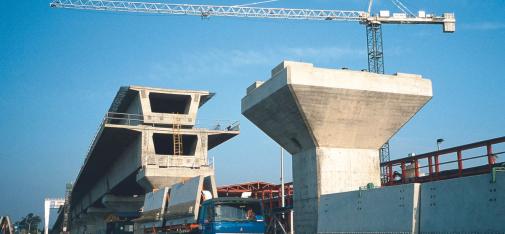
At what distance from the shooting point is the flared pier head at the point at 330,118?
23766 mm

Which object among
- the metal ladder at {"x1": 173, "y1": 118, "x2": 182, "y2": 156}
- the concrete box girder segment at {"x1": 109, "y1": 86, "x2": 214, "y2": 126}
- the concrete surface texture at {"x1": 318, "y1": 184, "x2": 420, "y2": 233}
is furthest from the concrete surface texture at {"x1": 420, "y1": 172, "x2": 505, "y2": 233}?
the concrete box girder segment at {"x1": 109, "y1": 86, "x2": 214, "y2": 126}

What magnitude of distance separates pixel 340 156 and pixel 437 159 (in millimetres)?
5231

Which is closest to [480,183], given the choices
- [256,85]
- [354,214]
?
[354,214]

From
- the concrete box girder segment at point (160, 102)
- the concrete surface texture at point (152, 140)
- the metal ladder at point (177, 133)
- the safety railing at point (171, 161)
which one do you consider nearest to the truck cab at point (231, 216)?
the concrete surface texture at point (152, 140)

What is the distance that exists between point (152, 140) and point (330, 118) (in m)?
25.2

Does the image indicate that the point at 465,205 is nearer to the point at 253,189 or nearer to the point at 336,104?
the point at 336,104

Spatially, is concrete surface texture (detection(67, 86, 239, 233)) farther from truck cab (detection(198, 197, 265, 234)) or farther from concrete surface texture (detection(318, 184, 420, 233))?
concrete surface texture (detection(318, 184, 420, 233))

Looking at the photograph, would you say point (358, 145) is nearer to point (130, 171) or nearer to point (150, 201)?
point (150, 201)

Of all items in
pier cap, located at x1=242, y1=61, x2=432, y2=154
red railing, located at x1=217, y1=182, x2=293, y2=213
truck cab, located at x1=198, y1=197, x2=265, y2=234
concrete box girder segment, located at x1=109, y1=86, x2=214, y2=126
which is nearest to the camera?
truck cab, located at x1=198, y1=197, x2=265, y2=234

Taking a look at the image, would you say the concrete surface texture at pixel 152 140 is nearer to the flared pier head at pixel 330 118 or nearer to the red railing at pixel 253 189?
the red railing at pixel 253 189

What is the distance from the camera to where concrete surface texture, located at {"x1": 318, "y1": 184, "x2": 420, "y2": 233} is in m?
18.0

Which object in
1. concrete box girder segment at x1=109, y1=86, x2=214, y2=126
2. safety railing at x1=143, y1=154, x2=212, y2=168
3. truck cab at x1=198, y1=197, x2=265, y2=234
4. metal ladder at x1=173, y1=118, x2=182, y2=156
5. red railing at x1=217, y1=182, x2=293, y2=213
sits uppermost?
concrete box girder segment at x1=109, y1=86, x2=214, y2=126

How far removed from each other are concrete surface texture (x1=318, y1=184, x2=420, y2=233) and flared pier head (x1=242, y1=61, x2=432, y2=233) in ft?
6.46

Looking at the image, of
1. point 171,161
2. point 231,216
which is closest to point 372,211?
point 231,216
